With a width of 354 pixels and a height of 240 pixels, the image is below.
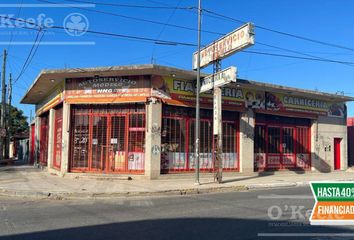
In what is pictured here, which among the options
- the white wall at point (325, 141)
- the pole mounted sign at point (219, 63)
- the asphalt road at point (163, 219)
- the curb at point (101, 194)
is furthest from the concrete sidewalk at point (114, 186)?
the white wall at point (325, 141)

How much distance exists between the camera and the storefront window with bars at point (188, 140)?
20000mm

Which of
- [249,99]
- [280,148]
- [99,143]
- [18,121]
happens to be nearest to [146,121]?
[99,143]

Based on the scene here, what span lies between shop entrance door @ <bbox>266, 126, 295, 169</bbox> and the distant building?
12 centimetres

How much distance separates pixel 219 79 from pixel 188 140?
4236 millimetres

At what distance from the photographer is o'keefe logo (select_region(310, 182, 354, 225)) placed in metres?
5.27

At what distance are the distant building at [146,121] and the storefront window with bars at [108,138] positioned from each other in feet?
0.16

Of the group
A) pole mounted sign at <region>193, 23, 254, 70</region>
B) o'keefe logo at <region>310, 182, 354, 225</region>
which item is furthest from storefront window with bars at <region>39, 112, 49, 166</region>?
o'keefe logo at <region>310, 182, 354, 225</region>

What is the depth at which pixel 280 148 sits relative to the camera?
2514 centimetres

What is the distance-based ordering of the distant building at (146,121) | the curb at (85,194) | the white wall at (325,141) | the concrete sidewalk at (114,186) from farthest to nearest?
the white wall at (325,141) < the distant building at (146,121) < the concrete sidewalk at (114,186) < the curb at (85,194)

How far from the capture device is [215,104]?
61.1 ft

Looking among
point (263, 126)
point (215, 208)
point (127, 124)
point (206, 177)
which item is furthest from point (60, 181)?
point (263, 126)

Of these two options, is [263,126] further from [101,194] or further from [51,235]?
[51,235]

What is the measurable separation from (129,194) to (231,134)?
9.38 meters

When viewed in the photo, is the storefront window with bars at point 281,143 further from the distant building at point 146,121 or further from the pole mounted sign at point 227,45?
the pole mounted sign at point 227,45
